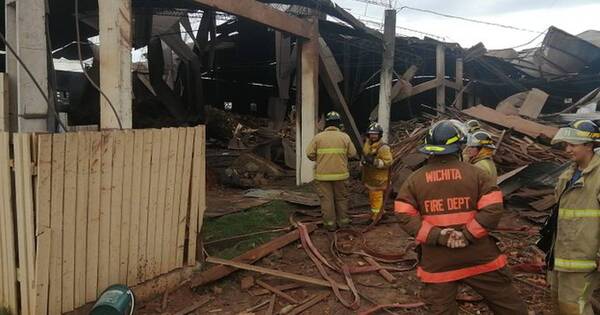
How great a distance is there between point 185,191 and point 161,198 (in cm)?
34

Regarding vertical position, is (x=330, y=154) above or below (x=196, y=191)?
above

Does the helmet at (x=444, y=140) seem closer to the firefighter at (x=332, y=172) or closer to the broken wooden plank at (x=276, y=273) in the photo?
the broken wooden plank at (x=276, y=273)

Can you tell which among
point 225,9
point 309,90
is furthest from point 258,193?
point 225,9

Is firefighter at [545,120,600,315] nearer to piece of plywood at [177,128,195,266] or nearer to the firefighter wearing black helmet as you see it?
the firefighter wearing black helmet

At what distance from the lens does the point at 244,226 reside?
22.6ft

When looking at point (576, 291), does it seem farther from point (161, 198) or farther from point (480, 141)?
point (161, 198)

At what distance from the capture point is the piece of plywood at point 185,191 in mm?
5008

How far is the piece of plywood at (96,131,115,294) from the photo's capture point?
13.4ft

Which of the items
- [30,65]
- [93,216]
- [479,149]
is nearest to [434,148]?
[479,149]

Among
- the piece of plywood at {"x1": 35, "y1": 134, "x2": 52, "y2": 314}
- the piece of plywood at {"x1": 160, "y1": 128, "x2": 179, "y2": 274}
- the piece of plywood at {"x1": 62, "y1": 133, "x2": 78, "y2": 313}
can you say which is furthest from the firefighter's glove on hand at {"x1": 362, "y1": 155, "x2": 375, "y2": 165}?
the piece of plywood at {"x1": 35, "y1": 134, "x2": 52, "y2": 314}

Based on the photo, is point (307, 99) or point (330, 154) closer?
point (330, 154)

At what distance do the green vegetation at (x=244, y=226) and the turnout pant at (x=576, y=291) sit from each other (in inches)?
146

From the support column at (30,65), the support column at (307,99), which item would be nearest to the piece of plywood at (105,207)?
the support column at (30,65)

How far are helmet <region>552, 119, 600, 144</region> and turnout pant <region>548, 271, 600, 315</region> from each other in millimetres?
975
